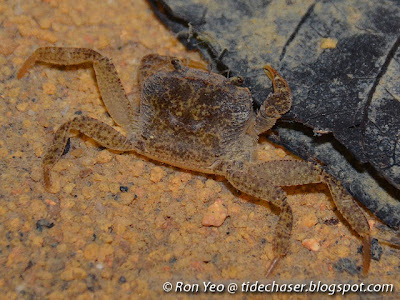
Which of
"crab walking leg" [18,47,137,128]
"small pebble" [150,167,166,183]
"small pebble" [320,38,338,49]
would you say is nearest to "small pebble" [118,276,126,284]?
"small pebble" [150,167,166,183]

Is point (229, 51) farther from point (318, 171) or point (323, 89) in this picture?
Result: point (318, 171)

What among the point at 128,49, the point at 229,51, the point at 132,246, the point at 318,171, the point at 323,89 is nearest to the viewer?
the point at 132,246

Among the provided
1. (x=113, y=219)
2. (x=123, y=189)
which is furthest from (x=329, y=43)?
(x=113, y=219)

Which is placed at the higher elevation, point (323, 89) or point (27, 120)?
point (323, 89)

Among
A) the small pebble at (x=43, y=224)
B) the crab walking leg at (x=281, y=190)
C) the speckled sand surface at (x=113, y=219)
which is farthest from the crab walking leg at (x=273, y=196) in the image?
the small pebble at (x=43, y=224)

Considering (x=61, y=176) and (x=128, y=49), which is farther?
(x=128, y=49)

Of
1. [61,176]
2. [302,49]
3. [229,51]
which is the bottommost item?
[61,176]

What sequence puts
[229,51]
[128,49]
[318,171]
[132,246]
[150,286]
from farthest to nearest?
[128,49] < [229,51] < [318,171] < [132,246] < [150,286]

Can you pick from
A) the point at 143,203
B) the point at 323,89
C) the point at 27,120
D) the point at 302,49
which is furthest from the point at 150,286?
the point at 302,49
